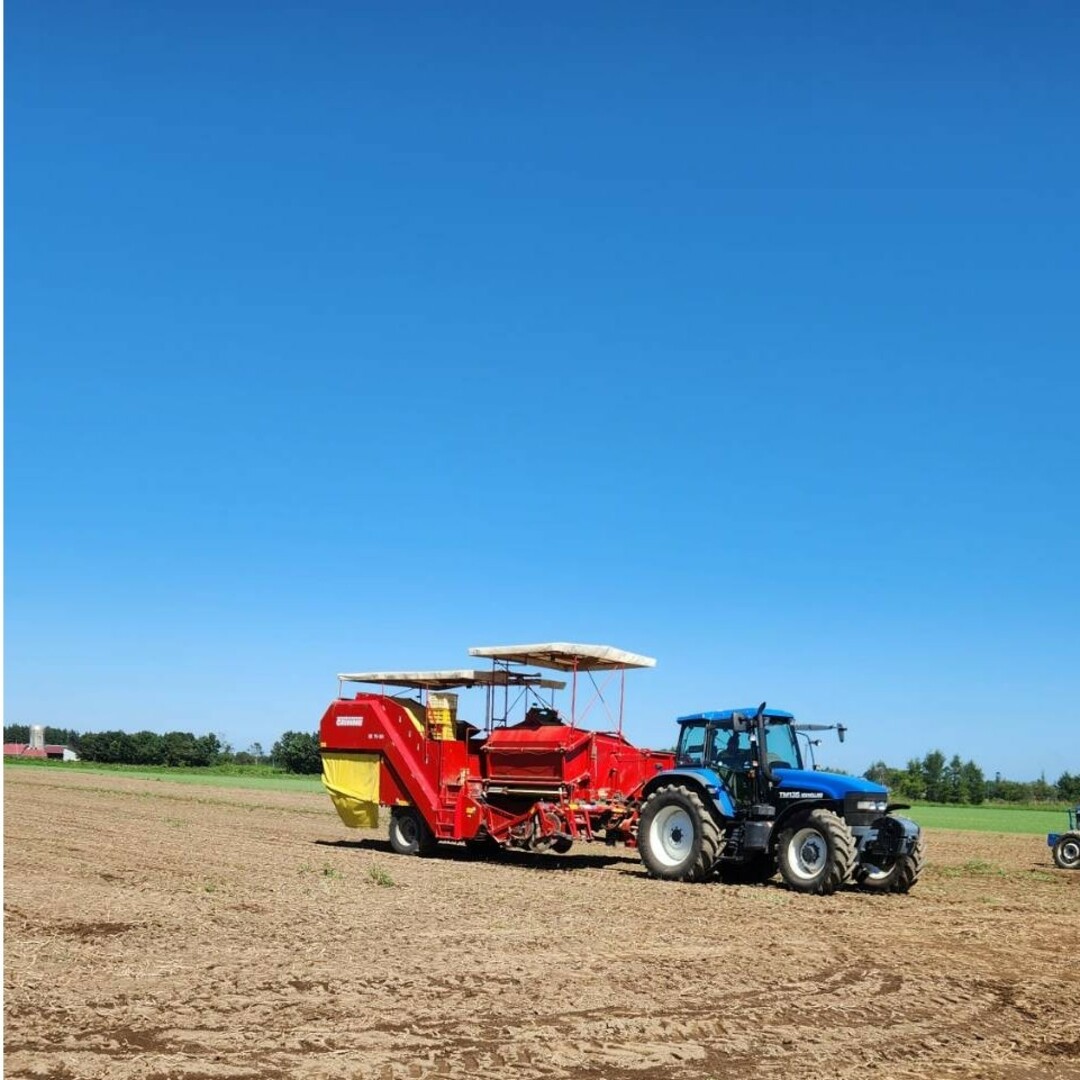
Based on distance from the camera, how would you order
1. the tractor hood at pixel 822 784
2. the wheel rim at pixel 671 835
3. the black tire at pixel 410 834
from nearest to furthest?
the tractor hood at pixel 822 784 → the wheel rim at pixel 671 835 → the black tire at pixel 410 834

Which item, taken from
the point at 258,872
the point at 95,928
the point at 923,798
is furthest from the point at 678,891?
the point at 923,798

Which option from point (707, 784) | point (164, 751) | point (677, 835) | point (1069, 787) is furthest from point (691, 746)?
point (164, 751)

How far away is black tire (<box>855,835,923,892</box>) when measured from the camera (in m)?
16.0

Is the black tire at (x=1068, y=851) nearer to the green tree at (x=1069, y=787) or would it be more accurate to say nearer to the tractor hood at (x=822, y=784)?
the tractor hood at (x=822, y=784)

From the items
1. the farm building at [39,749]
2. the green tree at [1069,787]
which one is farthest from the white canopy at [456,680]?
the farm building at [39,749]

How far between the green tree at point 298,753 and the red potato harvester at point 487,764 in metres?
65.0

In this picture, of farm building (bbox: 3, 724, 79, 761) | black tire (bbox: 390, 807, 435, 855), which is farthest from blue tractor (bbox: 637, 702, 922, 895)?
farm building (bbox: 3, 724, 79, 761)

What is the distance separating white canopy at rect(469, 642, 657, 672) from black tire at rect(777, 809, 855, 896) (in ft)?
14.0

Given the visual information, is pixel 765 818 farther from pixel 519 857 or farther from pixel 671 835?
Answer: pixel 519 857

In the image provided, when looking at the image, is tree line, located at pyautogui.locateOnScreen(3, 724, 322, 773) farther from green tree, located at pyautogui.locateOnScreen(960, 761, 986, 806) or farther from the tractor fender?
the tractor fender

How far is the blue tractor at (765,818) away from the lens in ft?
51.4

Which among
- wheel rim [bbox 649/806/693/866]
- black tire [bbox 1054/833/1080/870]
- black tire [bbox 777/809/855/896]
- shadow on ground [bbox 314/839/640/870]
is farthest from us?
black tire [bbox 1054/833/1080/870]

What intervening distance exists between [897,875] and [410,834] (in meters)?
8.72

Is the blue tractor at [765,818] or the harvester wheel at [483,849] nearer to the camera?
the blue tractor at [765,818]
